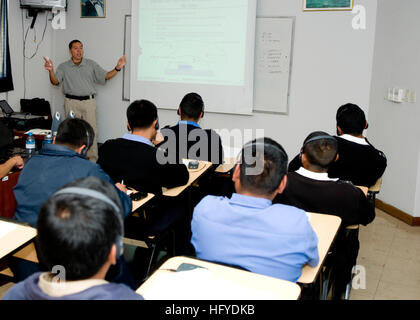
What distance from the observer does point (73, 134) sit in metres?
2.29

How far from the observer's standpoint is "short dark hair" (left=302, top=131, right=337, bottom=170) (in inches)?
94.7

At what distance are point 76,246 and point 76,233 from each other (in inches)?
1.3

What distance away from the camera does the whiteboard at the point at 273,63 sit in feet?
16.1

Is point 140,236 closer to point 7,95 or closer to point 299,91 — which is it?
point 299,91

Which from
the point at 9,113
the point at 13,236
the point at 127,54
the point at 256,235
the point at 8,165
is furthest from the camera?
the point at 127,54

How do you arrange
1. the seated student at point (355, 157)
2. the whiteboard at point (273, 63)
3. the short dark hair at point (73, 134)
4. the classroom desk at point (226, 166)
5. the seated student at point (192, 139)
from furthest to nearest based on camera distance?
1. the whiteboard at point (273, 63)
2. the seated student at point (192, 139)
3. the classroom desk at point (226, 166)
4. the seated student at point (355, 157)
5. the short dark hair at point (73, 134)

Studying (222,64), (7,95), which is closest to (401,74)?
(222,64)

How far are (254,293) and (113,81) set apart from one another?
4977 mm

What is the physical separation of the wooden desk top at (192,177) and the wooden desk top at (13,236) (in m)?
0.93

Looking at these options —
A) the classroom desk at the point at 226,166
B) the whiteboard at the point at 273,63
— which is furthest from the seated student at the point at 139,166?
the whiteboard at the point at 273,63

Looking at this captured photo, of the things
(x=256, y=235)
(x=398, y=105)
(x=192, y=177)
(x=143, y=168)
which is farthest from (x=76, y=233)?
(x=398, y=105)

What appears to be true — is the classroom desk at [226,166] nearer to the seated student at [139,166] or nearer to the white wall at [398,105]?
the seated student at [139,166]

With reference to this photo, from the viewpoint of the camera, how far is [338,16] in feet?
15.4

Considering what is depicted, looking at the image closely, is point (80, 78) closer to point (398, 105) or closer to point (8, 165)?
point (8, 165)
